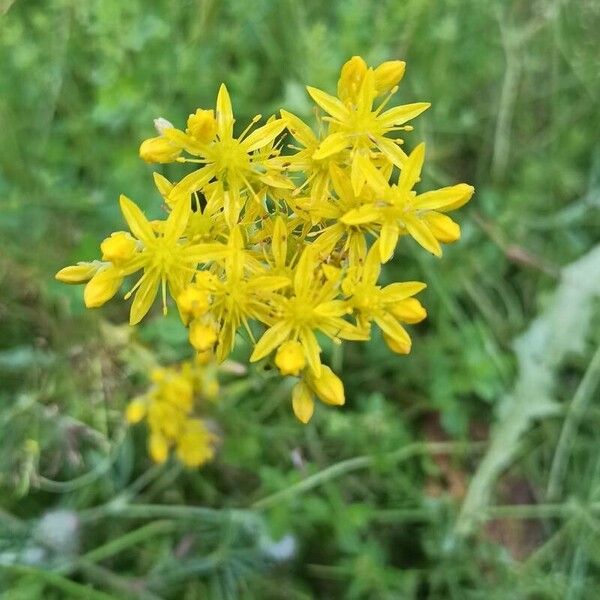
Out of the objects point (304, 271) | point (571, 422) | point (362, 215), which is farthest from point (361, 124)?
point (571, 422)

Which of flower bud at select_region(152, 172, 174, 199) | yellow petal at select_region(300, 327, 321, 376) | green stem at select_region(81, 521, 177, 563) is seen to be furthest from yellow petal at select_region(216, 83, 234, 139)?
green stem at select_region(81, 521, 177, 563)

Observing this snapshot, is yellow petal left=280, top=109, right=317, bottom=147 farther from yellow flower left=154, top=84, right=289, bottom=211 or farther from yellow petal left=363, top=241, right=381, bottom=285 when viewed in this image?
yellow petal left=363, top=241, right=381, bottom=285

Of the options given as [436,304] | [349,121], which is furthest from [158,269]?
[436,304]

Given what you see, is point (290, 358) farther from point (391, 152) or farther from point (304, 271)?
point (391, 152)

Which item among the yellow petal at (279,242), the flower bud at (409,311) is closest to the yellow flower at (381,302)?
the flower bud at (409,311)

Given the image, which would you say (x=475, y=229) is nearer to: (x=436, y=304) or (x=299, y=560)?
(x=436, y=304)

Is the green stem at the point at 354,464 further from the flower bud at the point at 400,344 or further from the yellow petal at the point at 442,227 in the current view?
the yellow petal at the point at 442,227

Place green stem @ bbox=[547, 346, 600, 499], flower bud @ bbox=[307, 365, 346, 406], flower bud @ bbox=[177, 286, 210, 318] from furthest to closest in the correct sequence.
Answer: green stem @ bbox=[547, 346, 600, 499] → flower bud @ bbox=[307, 365, 346, 406] → flower bud @ bbox=[177, 286, 210, 318]
